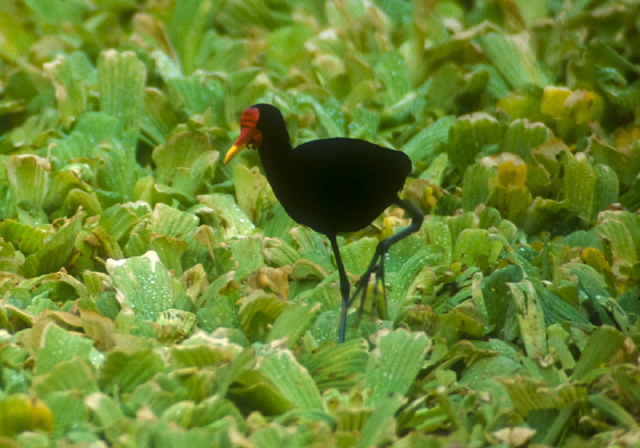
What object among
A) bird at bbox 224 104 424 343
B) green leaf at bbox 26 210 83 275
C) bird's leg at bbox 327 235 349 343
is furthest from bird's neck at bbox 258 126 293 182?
green leaf at bbox 26 210 83 275

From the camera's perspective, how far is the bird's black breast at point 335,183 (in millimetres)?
1982

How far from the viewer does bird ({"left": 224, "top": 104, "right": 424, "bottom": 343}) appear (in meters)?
1.98

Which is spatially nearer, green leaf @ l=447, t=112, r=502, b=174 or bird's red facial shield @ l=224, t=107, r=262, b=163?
bird's red facial shield @ l=224, t=107, r=262, b=163

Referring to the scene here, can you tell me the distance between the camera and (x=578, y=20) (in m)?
3.62

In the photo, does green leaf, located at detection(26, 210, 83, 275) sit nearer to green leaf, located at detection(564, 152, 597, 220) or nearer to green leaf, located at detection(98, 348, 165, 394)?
green leaf, located at detection(98, 348, 165, 394)

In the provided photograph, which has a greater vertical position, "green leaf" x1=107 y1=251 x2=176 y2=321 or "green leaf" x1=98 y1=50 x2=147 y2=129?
"green leaf" x1=98 y1=50 x2=147 y2=129

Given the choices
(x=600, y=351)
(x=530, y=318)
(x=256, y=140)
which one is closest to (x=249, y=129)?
(x=256, y=140)

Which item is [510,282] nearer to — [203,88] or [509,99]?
[509,99]

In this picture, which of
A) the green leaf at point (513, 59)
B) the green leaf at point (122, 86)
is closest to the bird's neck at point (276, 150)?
the green leaf at point (122, 86)

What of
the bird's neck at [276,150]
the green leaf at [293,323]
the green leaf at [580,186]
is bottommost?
the green leaf at [580,186]

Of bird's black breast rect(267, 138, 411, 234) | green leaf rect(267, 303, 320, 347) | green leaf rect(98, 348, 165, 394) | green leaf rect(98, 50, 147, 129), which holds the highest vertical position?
bird's black breast rect(267, 138, 411, 234)

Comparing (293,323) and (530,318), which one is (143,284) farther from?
(530,318)

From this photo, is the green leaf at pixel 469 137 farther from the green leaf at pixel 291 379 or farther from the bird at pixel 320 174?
the green leaf at pixel 291 379

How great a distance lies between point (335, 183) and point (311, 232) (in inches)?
20.4
